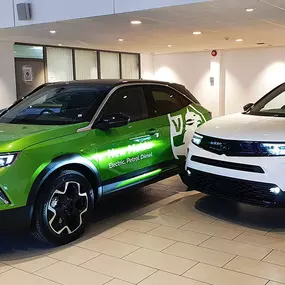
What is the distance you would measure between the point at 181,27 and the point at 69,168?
5825 mm

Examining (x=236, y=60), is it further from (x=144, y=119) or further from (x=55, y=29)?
(x=144, y=119)

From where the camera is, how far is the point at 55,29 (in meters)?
9.08

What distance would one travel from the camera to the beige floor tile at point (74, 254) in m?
3.41

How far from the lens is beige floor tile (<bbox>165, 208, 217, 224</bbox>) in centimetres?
434

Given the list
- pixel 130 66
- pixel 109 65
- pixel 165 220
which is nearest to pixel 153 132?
pixel 165 220

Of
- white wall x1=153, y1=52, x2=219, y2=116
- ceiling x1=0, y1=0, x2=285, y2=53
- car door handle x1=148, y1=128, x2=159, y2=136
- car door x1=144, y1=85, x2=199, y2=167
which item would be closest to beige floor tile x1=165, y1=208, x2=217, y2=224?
car door x1=144, y1=85, x2=199, y2=167

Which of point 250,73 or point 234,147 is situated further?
point 250,73

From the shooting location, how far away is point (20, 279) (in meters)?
3.11

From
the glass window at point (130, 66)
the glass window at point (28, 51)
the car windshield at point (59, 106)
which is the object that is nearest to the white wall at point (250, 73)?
the glass window at point (130, 66)

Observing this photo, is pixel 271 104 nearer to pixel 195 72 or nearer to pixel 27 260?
pixel 27 260

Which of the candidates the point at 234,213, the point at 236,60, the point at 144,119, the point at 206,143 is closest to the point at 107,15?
the point at 144,119

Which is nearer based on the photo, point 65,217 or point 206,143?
point 65,217

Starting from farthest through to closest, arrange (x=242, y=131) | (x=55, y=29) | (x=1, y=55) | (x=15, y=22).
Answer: (x=1, y=55)
(x=55, y=29)
(x=15, y=22)
(x=242, y=131)

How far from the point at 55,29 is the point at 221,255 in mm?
7014
